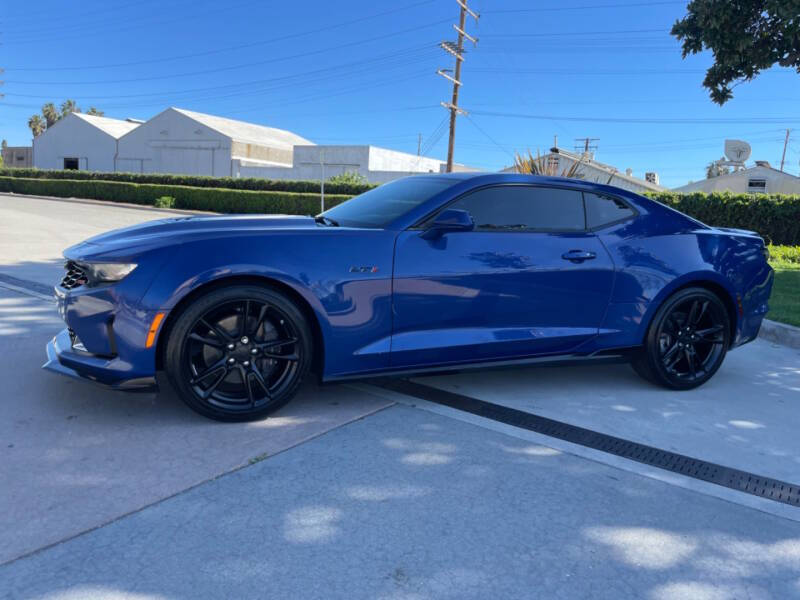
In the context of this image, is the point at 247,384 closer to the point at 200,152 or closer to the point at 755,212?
the point at 755,212

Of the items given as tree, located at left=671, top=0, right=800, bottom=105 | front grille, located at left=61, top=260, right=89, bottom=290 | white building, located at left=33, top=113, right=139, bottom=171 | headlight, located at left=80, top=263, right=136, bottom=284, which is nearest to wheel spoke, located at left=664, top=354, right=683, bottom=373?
headlight, located at left=80, top=263, right=136, bottom=284

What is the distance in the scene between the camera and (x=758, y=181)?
43.1 metres

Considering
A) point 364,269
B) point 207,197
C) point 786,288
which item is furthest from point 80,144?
point 364,269

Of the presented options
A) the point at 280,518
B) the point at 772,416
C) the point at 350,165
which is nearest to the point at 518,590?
the point at 280,518

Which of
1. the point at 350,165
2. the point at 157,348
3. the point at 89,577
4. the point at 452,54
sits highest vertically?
the point at 452,54

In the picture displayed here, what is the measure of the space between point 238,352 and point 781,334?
19.4 feet

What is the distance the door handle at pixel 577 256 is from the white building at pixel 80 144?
51.6 metres

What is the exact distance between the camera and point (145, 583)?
7.34ft

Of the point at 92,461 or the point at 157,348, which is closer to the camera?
the point at 92,461

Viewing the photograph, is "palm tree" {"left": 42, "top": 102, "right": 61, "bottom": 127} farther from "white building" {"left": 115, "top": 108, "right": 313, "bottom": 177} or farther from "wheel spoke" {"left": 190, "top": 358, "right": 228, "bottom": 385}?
"wheel spoke" {"left": 190, "top": 358, "right": 228, "bottom": 385}

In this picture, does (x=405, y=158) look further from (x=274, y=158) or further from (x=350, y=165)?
(x=274, y=158)

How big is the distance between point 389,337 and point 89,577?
204 centimetres

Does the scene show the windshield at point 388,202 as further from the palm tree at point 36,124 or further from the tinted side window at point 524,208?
the palm tree at point 36,124

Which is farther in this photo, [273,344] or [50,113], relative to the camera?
[50,113]
